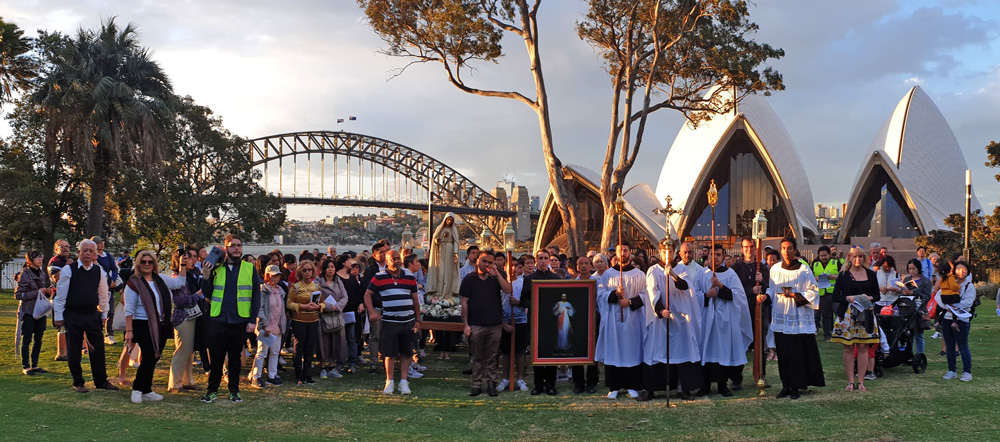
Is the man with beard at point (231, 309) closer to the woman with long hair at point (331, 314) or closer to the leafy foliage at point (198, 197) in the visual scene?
the woman with long hair at point (331, 314)

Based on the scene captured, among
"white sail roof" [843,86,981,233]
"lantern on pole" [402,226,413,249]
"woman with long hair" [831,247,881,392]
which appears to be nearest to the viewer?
"woman with long hair" [831,247,881,392]

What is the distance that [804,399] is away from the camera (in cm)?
749

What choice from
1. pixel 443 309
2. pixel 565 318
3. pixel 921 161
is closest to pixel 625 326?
pixel 565 318

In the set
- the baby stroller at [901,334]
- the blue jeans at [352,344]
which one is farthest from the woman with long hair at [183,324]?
the baby stroller at [901,334]

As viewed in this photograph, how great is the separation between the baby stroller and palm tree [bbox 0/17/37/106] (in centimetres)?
1988

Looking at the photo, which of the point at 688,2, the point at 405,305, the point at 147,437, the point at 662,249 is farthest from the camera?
the point at 688,2

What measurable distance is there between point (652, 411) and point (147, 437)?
4642 mm

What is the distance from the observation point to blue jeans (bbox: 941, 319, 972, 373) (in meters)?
8.44

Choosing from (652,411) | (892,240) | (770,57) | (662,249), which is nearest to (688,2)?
(770,57)

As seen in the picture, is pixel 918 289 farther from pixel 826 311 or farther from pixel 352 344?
pixel 352 344

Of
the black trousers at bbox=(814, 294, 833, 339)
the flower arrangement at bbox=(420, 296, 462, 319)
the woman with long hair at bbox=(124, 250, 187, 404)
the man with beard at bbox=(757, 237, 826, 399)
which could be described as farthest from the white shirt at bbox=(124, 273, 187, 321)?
the black trousers at bbox=(814, 294, 833, 339)

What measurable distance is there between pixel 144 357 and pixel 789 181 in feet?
121

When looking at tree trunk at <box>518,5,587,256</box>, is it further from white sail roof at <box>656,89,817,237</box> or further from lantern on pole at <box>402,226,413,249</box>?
white sail roof at <box>656,89,817,237</box>

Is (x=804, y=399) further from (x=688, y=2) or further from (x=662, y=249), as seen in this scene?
(x=688, y=2)
